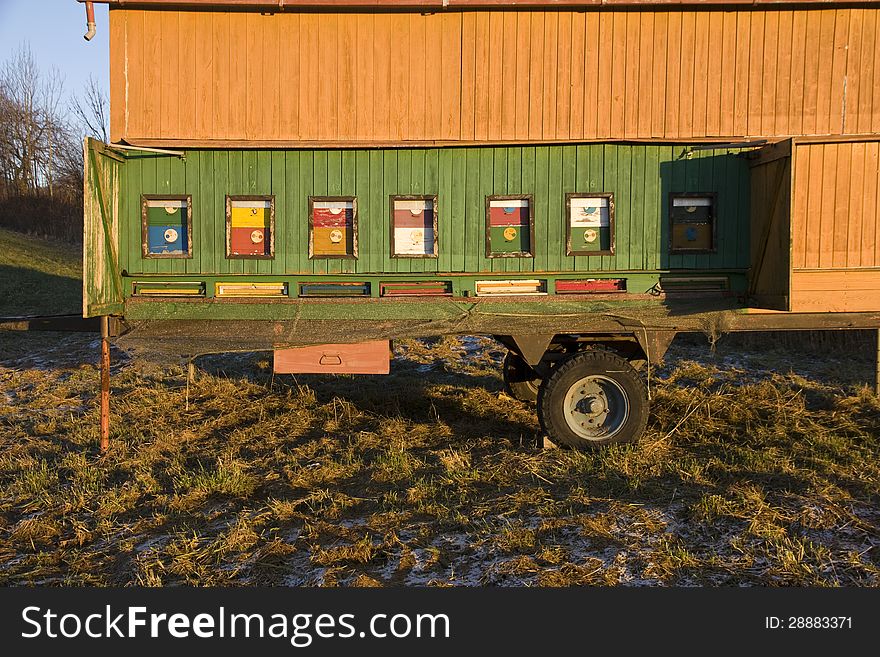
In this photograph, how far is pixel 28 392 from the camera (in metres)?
9.67

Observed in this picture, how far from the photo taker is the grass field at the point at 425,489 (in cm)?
429

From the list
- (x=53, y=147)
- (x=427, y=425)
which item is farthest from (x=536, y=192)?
(x=53, y=147)

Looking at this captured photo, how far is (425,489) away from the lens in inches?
217

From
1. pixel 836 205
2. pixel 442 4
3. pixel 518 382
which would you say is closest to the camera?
pixel 836 205

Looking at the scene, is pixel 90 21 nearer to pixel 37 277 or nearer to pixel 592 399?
pixel 592 399

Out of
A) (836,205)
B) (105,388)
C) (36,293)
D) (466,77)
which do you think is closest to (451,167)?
(466,77)

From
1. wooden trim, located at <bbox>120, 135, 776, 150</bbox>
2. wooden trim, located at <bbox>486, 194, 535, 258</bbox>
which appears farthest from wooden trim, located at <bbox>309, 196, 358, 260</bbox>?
wooden trim, located at <bbox>486, 194, 535, 258</bbox>

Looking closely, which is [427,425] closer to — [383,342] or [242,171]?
[383,342]

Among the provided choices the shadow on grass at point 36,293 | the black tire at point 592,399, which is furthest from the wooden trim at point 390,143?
the shadow on grass at point 36,293

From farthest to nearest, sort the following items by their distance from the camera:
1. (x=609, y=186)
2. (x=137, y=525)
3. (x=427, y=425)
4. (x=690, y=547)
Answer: (x=427, y=425), (x=609, y=186), (x=137, y=525), (x=690, y=547)

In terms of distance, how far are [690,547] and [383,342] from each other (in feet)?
11.9

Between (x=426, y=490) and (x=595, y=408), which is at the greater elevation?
(x=595, y=408)

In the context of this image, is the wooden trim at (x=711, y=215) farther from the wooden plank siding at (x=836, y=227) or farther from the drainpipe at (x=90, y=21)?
the drainpipe at (x=90, y=21)

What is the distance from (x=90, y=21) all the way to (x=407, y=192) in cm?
379
